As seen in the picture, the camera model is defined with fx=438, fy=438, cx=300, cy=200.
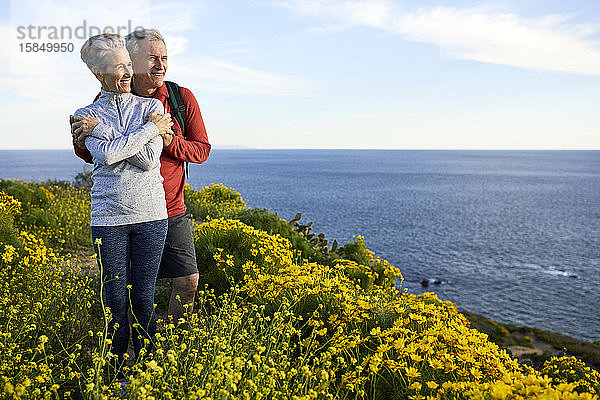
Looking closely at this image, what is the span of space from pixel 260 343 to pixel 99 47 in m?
2.26

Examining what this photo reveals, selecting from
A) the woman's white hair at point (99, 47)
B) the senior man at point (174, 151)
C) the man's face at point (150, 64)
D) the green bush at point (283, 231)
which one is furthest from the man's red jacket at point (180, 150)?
the green bush at point (283, 231)

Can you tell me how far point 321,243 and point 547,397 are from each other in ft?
27.3

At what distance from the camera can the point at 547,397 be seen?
207 centimetres

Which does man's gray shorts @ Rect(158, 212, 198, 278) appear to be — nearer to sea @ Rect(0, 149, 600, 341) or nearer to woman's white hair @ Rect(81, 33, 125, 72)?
woman's white hair @ Rect(81, 33, 125, 72)

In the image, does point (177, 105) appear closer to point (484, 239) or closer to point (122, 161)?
point (122, 161)

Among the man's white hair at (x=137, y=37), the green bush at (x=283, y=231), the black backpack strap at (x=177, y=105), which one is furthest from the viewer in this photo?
the green bush at (x=283, y=231)

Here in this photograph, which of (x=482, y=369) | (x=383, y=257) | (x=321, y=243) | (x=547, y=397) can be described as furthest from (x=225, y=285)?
(x=383, y=257)

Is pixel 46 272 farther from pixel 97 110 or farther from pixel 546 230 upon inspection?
pixel 546 230

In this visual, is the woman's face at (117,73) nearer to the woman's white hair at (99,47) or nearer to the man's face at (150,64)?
the woman's white hair at (99,47)

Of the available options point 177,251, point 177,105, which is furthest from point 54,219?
point 177,105

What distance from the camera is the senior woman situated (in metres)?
2.80

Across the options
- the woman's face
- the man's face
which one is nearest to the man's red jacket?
the man's face

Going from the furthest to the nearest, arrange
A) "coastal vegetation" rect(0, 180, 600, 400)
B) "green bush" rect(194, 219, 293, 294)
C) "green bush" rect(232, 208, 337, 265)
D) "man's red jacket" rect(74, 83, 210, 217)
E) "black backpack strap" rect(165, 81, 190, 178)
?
"green bush" rect(232, 208, 337, 265)
"green bush" rect(194, 219, 293, 294)
"black backpack strap" rect(165, 81, 190, 178)
"man's red jacket" rect(74, 83, 210, 217)
"coastal vegetation" rect(0, 180, 600, 400)

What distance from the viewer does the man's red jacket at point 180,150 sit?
325 centimetres
